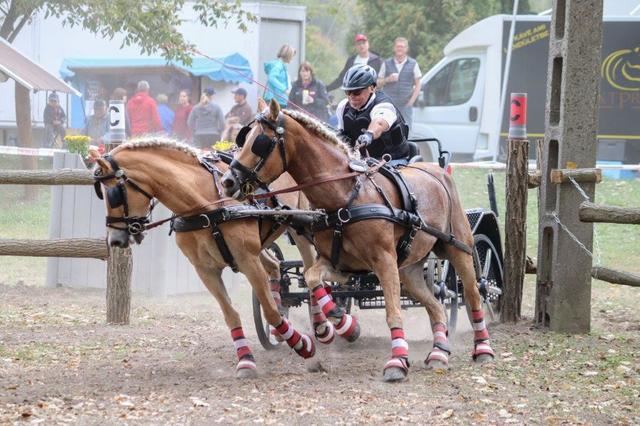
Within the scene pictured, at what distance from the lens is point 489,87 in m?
21.8

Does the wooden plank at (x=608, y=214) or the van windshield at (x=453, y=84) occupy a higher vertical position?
the van windshield at (x=453, y=84)

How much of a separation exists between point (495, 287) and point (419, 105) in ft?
37.5

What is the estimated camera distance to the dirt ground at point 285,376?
7.00 meters

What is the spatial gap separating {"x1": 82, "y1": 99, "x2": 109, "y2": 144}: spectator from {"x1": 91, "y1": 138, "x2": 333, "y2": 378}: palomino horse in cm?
1504

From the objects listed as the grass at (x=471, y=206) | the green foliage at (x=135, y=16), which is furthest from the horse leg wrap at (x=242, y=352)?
the green foliage at (x=135, y=16)

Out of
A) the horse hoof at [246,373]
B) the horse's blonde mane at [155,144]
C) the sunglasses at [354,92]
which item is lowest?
the horse hoof at [246,373]

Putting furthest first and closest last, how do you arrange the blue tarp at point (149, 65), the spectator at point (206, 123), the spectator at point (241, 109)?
the blue tarp at point (149, 65)
the spectator at point (206, 123)
the spectator at point (241, 109)

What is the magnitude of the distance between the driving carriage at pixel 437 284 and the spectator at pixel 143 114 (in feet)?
35.0

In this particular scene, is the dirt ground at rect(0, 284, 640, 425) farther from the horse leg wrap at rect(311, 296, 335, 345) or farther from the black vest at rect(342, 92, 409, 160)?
the black vest at rect(342, 92, 409, 160)

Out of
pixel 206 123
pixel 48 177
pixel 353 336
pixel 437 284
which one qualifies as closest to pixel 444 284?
pixel 437 284

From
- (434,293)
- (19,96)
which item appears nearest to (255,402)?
(434,293)

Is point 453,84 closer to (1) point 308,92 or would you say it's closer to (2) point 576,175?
(1) point 308,92

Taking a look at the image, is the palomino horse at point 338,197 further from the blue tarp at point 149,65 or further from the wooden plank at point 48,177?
the blue tarp at point 149,65

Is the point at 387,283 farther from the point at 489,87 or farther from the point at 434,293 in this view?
the point at 489,87
